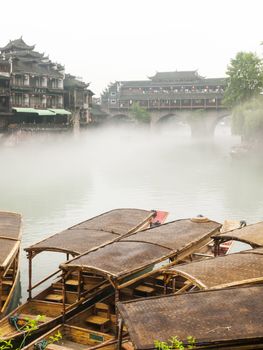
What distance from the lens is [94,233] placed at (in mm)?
12477

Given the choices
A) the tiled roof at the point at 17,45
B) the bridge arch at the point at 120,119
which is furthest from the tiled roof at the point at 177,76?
the tiled roof at the point at 17,45

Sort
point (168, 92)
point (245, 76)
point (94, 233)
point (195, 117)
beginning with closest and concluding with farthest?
1. point (94, 233)
2. point (245, 76)
3. point (195, 117)
4. point (168, 92)

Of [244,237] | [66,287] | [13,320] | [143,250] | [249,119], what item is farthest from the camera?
[249,119]

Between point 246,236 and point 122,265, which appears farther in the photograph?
point 246,236

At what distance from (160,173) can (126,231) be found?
87.0 feet

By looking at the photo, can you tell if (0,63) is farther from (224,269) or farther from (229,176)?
(224,269)

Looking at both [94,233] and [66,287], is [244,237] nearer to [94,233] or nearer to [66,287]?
[94,233]

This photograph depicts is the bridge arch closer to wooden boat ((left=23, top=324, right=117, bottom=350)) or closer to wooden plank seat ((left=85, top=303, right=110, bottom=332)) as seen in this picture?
wooden plank seat ((left=85, top=303, right=110, bottom=332))

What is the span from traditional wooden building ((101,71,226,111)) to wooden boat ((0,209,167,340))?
202 ft

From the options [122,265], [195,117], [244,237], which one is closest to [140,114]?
[195,117]

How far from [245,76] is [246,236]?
43013 mm

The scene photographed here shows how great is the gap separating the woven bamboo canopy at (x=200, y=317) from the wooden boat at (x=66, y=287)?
3.13 metres

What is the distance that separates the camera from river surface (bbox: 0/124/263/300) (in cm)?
2375

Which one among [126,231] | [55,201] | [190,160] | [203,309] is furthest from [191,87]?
[203,309]
